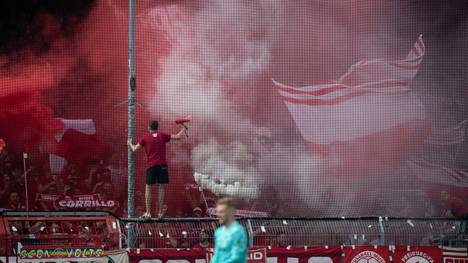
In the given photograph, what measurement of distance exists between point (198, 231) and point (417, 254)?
4085 millimetres

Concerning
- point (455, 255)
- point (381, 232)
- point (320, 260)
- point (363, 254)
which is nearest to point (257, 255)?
point (320, 260)

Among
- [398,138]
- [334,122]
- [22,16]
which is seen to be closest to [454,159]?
[398,138]

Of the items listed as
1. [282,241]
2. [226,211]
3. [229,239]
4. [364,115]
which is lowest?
[229,239]

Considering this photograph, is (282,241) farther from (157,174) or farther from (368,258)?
(157,174)

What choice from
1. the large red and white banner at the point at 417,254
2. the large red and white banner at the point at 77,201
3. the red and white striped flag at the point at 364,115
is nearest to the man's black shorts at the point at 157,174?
the large red and white banner at the point at 77,201

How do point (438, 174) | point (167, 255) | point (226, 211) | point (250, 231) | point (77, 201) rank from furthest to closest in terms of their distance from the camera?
1. point (438, 174)
2. point (77, 201)
3. point (250, 231)
4. point (167, 255)
5. point (226, 211)

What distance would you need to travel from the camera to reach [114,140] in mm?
22000

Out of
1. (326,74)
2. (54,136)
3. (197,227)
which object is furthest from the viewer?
(326,74)

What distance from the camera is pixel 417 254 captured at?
1662 centimetres

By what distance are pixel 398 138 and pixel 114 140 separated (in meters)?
7.35

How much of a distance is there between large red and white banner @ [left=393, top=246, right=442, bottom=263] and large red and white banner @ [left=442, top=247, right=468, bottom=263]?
0.35 ft

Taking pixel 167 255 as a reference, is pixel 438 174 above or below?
above

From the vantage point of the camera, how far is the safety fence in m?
15.5

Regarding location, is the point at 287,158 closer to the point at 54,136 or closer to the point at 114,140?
the point at 114,140
